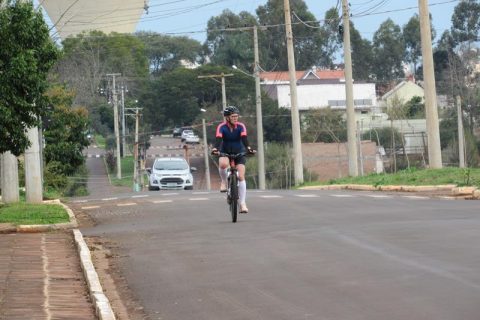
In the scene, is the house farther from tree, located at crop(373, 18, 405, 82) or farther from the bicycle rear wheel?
the bicycle rear wheel

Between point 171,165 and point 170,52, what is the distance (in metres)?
72.2

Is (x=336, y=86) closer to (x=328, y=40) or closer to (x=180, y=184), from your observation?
(x=328, y=40)

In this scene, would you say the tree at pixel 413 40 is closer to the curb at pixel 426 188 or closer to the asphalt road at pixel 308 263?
the curb at pixel 426 188

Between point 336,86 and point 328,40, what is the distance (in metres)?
10.8

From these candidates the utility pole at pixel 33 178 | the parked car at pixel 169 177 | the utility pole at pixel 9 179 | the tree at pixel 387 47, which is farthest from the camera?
the tree at pixel 387 47

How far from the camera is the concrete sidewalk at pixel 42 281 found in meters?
8.95

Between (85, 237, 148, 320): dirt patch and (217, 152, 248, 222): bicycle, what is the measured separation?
2434 millimetres

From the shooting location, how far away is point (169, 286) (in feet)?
33.1

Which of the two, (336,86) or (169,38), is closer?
(336,86)

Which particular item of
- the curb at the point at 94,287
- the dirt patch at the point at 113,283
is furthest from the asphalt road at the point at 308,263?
the curb at the point at 94,287

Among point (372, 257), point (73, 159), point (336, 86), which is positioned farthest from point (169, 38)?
point (372, 257)

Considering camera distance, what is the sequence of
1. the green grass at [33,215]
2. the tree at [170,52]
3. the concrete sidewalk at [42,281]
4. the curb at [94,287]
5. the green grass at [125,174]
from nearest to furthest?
the curb at [94,287] → the concrete sidewalk at [42,281] → the green grass at [33,215] → the green grass at [125,174] → the tree at [170,52]

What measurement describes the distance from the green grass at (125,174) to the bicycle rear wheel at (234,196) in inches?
2196

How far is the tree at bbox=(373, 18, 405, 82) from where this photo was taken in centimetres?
10669
